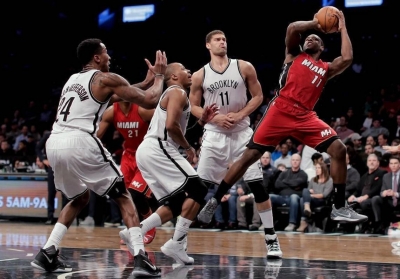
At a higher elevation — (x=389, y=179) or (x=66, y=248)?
(x=389, y=179)

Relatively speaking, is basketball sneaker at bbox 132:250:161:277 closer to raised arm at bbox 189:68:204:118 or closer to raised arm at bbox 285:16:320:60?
raised arm at bbox 189:68:204:118

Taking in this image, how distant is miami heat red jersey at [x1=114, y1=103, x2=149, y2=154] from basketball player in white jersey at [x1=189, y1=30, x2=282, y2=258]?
98 centimetres

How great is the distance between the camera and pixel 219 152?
22.7 ft

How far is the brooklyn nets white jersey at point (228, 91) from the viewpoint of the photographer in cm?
702

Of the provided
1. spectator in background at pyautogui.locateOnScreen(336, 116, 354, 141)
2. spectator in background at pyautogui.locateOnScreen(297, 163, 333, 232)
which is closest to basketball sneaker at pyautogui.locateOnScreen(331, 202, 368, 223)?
spectator in background at pyautogui.locateOnScreen(297, 163, 333, 232)

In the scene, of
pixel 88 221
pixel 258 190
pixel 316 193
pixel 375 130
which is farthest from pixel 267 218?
pixel 375 130

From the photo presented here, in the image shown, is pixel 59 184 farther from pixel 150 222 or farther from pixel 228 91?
pixel 228 91

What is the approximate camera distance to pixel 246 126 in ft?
23.3

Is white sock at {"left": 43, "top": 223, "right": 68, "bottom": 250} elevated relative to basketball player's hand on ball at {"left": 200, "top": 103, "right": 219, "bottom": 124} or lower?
lower

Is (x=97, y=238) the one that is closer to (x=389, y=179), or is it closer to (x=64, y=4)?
(x=389, y=179)

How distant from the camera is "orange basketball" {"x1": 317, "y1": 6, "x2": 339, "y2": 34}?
20.2ft

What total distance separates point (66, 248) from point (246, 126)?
7.51 ft

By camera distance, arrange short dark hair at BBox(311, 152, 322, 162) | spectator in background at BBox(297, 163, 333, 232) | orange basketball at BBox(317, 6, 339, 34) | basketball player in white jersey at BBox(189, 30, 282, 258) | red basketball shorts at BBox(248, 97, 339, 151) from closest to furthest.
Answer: orange basketball at BBox(317, 6, 339, 34), red basketball shorts at BBox(248, 97, 339, 151), basketball player in white jersey at BBox(189, 30, 282, 258), spectator in background at BBox(297, 163, 333, 232), short dark hair at BBox(311, 152, 322, 162)

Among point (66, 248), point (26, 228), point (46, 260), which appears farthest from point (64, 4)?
point (46, 260)
